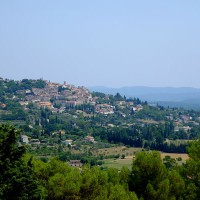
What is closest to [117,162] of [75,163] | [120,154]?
[75,163]

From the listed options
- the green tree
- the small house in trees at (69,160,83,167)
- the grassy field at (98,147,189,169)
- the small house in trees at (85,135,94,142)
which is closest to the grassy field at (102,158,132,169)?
the grassy field at (98,147,189,169)

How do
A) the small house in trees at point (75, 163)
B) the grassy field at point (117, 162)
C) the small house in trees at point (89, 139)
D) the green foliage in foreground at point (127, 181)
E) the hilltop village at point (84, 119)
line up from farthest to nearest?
1. the small house in trees at point (89, 139)
2. the hilltop village at point (84, 119)
3. the grassy field at point (117, 162)
4. the small house in trees at point (75, 163)
5. the green foliage in foreground at point (127, 181)

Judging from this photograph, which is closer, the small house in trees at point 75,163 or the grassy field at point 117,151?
the small house in trees at point 75,163

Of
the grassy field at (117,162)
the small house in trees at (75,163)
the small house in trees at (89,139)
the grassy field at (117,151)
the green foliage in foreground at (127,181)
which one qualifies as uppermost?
the green foliage in foreground at (127,181)

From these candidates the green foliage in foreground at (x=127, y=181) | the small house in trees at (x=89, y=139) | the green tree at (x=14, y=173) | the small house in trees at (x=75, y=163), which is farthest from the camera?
the small house in trees at (x=89, y=139)

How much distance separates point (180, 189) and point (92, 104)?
4626 inches

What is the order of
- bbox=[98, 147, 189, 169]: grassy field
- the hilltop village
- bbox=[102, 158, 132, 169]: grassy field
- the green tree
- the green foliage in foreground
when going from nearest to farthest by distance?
the green tree
the green foliage in foreground
bbox=[98, 147, 189, 169]: grassy field
bbox=[102, 158, 132, 169]: grassy field
the hilltop village

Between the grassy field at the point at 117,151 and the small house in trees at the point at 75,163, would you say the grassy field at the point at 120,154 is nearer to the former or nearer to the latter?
the grassy field at the point at 117,151

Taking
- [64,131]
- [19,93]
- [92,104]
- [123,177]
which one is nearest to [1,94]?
[19,93]

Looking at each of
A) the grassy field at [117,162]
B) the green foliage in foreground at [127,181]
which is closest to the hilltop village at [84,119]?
the grassy field at [117,162]

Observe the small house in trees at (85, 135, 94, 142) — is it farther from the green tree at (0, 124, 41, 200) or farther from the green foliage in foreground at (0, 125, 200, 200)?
the green tree at (0, 124, 41, 200)

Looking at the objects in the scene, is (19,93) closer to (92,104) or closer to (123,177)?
(92,104)

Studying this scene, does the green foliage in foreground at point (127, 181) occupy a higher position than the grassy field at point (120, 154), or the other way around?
the green foliage in foreground at point (127, 181)

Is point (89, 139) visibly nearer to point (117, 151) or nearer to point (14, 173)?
point (117, 151)
